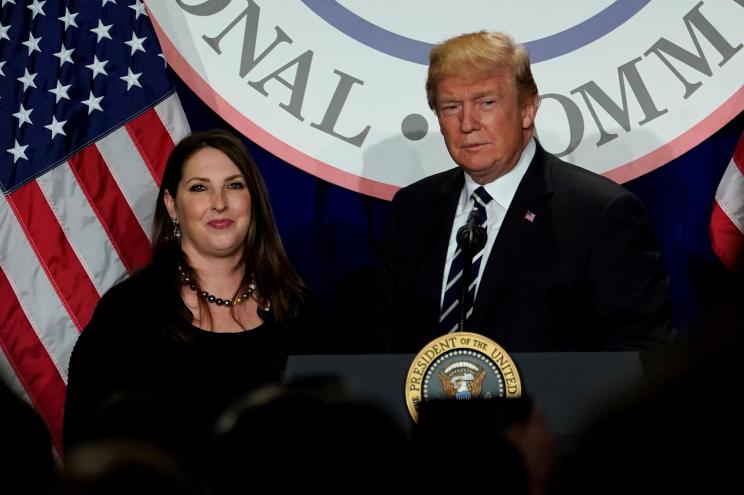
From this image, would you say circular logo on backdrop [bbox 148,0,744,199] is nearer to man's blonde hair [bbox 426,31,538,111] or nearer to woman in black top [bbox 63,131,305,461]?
woman in black top [bbox 63,131,305,461]

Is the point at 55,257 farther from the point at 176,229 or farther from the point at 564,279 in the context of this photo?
the point at 564,279

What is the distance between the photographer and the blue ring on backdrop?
3119mm

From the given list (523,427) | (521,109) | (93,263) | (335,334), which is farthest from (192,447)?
(93,263)

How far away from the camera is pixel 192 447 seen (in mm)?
522

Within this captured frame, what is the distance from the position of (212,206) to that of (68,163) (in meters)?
0.70

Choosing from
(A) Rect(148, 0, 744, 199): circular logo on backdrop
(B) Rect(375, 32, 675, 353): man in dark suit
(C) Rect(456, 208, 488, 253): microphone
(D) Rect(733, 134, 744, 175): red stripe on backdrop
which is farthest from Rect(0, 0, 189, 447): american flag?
(D) Rect(733, 134, 744, 175): red stripe on backdrop

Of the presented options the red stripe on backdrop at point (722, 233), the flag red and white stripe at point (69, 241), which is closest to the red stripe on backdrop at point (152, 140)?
the flag red and white stripe at point (69, 241)

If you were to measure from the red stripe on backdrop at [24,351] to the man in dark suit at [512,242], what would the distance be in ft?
3.89

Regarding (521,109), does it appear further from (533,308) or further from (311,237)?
(311,237)

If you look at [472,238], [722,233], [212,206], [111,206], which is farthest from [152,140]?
[722,233]

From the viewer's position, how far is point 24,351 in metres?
3.06

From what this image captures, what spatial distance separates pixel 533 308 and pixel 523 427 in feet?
5.30

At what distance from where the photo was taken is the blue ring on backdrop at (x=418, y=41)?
3119 millimetres

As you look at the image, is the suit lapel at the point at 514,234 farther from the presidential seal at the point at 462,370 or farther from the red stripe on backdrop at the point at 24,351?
the red stripe on backdrop at the point at 24,351
